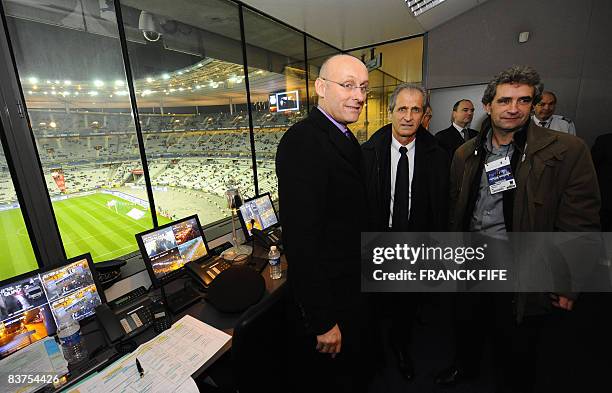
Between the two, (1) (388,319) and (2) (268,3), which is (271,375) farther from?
(2) (268,3)

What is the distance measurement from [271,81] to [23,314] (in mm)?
3497

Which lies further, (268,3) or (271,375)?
(268,3)

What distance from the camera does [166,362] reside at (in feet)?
3.72

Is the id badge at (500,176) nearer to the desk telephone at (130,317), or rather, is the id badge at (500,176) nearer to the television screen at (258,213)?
the television screen at (258,213)

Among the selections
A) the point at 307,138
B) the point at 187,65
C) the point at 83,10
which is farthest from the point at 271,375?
the point at 187,65

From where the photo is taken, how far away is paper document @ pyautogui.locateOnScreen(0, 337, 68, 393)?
1.02 meters

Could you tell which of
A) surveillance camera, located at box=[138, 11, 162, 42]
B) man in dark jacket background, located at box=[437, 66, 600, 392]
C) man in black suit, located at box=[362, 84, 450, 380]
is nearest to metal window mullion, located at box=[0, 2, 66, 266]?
surveillance camera, located at box=[138, 11, 162, 42]

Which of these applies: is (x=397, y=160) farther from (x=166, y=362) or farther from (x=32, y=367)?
(x=32, y=367)

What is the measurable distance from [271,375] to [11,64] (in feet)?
7.18

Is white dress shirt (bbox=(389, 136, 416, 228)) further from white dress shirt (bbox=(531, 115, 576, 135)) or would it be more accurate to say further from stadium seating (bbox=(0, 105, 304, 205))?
white dress shirt (bbox=(531, 115, 576, 135))

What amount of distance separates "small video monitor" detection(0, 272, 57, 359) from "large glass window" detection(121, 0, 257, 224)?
3.33 feet

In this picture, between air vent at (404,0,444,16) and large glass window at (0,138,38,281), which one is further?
air vent at (404,0,444,16)

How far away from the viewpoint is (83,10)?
1869mm

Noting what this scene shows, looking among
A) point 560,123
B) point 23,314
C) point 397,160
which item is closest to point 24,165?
point 23,314
